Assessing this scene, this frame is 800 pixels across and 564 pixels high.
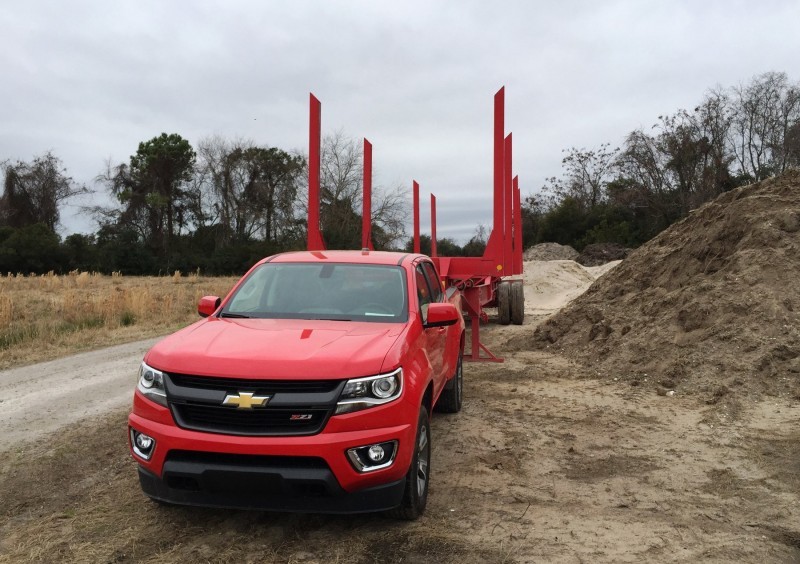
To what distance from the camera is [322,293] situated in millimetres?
4984

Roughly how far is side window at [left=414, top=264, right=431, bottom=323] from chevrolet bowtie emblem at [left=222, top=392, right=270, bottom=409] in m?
1.60

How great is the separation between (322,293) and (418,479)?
1.62 meters

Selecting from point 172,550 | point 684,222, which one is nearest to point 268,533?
point 172,550

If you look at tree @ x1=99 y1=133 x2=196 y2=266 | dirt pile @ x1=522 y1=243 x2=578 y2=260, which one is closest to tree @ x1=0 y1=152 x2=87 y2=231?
tree @ x1=99 y1=133 x2=196 y2=266

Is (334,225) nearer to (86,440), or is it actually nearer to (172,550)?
(86,440)

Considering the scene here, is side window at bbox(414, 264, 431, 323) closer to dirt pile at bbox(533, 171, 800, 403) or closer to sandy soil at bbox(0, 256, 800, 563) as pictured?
sandy soil at bbox(0, 256, 800, 563)

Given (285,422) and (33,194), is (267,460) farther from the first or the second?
(33,194)

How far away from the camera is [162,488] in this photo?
12.0 feet

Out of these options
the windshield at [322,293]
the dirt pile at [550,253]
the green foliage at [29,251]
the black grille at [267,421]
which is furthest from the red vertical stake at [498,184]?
the green foliage at [29,251]

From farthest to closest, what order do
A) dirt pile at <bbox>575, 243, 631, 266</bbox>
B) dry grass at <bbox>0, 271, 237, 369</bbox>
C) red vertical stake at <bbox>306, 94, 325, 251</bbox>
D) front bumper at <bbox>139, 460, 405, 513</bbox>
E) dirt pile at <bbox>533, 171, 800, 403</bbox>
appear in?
dirt pile at <bbox>575, 243, 631, 266</bbox>
dry grass at <bbox>0, 271, 237, 369</bbox>
red vertical stake at <bbox>306, 94, 325, 251</bbox>
dirt pile at <bbox>533, 171, 800, 403</bbox>
front bumper at <bbox>139, 460, 405, 513</bbox>

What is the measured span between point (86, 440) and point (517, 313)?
1072 cm

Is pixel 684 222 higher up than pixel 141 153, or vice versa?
pixel 141 153

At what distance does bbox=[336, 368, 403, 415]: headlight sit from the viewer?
3.54 m

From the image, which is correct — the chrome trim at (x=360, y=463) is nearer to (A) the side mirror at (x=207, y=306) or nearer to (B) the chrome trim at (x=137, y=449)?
(B) the chrome trim at (x=137, y=449)
